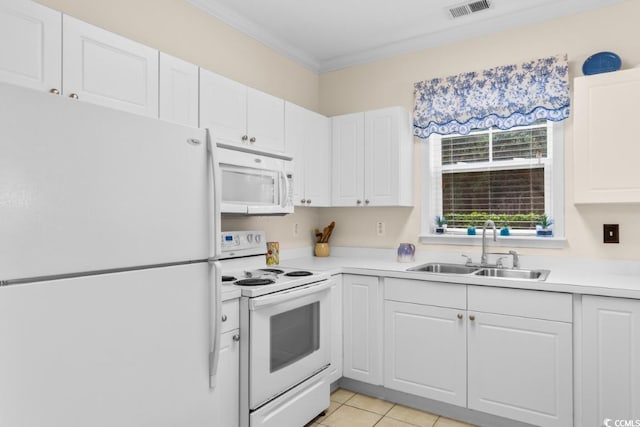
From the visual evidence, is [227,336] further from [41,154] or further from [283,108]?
[283,108]

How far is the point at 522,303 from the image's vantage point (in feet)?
7.70

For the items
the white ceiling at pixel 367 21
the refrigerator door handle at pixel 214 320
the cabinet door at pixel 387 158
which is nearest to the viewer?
the refrigerator door handle at pixel 214 320

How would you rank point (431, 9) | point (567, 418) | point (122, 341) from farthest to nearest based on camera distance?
point (431, 9) < point (567, 418) < point (122, 341)

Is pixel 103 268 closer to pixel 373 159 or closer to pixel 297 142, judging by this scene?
pixel 297 142

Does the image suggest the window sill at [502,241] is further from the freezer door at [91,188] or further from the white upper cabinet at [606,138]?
the freezer door at [91,188]

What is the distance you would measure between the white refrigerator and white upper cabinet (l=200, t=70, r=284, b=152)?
0.83m

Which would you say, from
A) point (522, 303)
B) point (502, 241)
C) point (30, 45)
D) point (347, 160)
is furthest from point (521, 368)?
point (30, 45)

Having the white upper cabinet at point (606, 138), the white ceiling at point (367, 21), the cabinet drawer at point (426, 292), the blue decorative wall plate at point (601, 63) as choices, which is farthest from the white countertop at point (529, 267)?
the white ceiling at point (367, 21)

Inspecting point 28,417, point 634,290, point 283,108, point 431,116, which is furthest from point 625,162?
point 28,417

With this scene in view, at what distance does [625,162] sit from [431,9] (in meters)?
1.59

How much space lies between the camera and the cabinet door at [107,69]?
177cm

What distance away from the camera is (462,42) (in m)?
3.20

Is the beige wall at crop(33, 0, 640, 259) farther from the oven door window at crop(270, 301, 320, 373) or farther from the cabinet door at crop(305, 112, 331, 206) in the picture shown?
the oven door window at crop(270, 301, 320, 373)

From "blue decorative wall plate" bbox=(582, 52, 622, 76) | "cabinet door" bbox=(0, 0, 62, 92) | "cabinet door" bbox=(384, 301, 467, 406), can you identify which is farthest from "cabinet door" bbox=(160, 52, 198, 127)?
"blue decorative wall plate" bbox=(582, 52, 622, 76)
